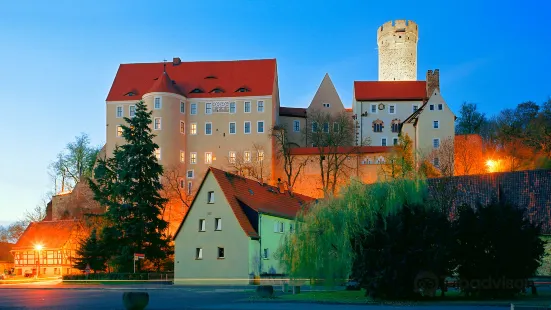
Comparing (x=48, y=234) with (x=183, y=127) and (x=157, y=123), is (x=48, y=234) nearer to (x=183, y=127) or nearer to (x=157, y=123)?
(x=157, y=123)

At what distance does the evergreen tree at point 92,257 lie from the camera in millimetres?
56719

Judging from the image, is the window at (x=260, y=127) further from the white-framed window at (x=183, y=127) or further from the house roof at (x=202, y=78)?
the white-framed window at (x=183, y=127)

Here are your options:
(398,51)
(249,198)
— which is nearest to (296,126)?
(398,51)

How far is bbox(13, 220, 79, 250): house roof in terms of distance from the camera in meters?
74.2

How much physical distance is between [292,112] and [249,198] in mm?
50979

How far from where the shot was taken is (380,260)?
1200 inches

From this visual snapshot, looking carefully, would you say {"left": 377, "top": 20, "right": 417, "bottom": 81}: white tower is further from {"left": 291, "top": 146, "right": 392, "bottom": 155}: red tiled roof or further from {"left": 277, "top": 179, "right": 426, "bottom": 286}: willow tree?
{"left": 277, "top": 179, "right": 426, "bottom": 286}: willow tree

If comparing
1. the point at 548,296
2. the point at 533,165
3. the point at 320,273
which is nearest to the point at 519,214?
the point at 548,296

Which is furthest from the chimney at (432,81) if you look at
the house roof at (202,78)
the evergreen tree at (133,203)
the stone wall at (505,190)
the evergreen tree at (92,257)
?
the evergreen tree at (92,257)

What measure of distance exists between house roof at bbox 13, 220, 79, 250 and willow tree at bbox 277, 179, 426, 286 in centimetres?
4037

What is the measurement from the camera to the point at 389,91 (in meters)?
105

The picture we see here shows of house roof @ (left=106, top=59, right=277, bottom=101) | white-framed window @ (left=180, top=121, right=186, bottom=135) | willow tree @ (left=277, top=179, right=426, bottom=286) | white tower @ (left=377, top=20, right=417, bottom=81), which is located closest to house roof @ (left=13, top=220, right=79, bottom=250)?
white-framed window @ (left=180, top=121, right=186, bottom=135)

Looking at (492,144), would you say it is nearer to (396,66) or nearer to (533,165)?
(533,165)

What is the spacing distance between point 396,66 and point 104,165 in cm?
7824
